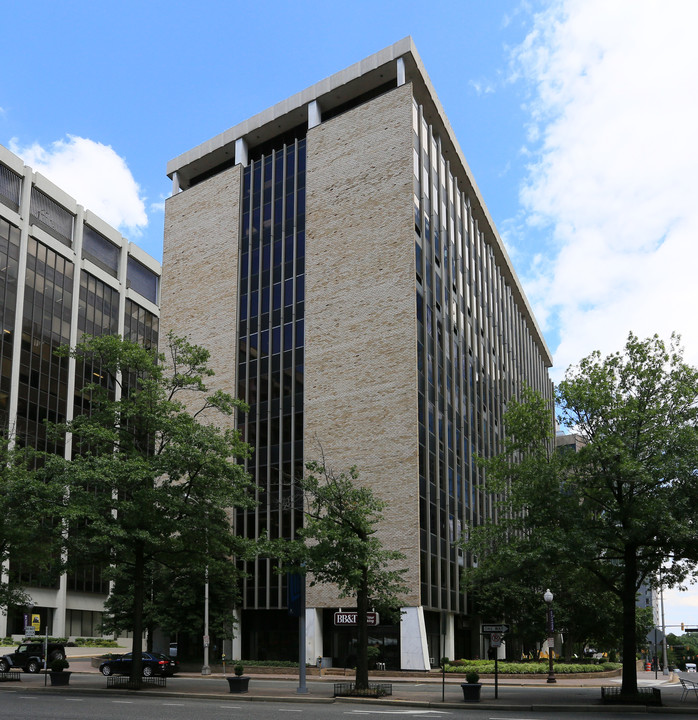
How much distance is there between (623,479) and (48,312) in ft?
213

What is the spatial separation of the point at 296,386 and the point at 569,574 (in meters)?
25.2

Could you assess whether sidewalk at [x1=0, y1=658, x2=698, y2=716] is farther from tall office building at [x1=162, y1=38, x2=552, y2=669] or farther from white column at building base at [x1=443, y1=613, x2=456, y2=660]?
white column at building base at [x1=443, y1=613, x2=456, y2=660]

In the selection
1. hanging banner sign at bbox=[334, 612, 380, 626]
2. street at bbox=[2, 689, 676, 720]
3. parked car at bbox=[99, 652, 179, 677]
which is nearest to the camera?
street at bbox=[2, 689, 676, 720]

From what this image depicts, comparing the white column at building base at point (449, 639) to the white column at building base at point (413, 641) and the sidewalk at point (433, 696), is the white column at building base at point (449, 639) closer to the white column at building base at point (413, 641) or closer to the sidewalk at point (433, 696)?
the white column at building base at point (413, 641)

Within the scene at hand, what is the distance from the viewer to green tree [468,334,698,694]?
26.1 metres

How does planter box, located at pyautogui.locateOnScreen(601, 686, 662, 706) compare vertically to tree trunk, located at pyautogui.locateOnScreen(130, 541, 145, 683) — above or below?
below

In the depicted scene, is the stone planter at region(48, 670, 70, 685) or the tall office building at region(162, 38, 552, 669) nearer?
the stone planter at region(48, 670, 70, 685)

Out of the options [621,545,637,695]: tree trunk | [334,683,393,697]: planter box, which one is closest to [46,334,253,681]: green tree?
[334,683,393,697]: planter box

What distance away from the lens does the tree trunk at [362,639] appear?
92.0 feet

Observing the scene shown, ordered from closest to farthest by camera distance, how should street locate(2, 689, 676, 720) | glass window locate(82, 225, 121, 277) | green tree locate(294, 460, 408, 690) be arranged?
street locate(2, 689, 676, 720), green tree locate(294, 460, 408, 690), glass window locate(82, 225, 121, 277)

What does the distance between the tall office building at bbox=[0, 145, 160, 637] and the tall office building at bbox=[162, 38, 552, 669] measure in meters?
20.3

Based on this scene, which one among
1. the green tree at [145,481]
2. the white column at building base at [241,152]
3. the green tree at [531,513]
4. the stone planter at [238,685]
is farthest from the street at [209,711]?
the white column at building base at [241,152]

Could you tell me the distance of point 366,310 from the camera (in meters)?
49.6

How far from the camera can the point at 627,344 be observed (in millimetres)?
29141
